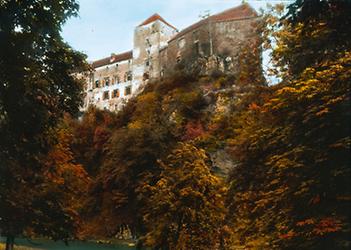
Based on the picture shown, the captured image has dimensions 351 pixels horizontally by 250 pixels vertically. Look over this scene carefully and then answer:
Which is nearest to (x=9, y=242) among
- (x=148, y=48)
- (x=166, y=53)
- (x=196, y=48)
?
(x=196, y=48)

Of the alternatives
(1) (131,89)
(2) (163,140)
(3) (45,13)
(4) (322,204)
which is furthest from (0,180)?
(1) (131,89)

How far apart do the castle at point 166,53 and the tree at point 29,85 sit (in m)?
50.0

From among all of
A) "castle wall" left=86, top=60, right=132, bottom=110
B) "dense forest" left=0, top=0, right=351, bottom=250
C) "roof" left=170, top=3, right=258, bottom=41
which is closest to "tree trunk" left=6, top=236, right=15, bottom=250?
"dense forest" left=0, top=0, right=351, bottom=250

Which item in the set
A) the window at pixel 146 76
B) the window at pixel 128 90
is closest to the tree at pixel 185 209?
the window at pixel 146 76

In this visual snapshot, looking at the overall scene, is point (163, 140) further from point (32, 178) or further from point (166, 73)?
point (166, 73)

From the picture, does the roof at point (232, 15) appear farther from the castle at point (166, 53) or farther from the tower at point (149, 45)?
the tower at point (149, 45)

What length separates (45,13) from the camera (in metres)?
15.0

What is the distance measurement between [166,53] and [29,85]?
246 feet

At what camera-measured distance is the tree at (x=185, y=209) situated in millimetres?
20406

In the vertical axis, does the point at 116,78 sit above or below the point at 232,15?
below

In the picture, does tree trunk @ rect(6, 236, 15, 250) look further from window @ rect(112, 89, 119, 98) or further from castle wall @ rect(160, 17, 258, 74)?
window @ rect(112, 89, 119, 98)

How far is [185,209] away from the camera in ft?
66.7

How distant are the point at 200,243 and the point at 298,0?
530 inches

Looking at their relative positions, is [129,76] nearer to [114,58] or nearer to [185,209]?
[114,58]
